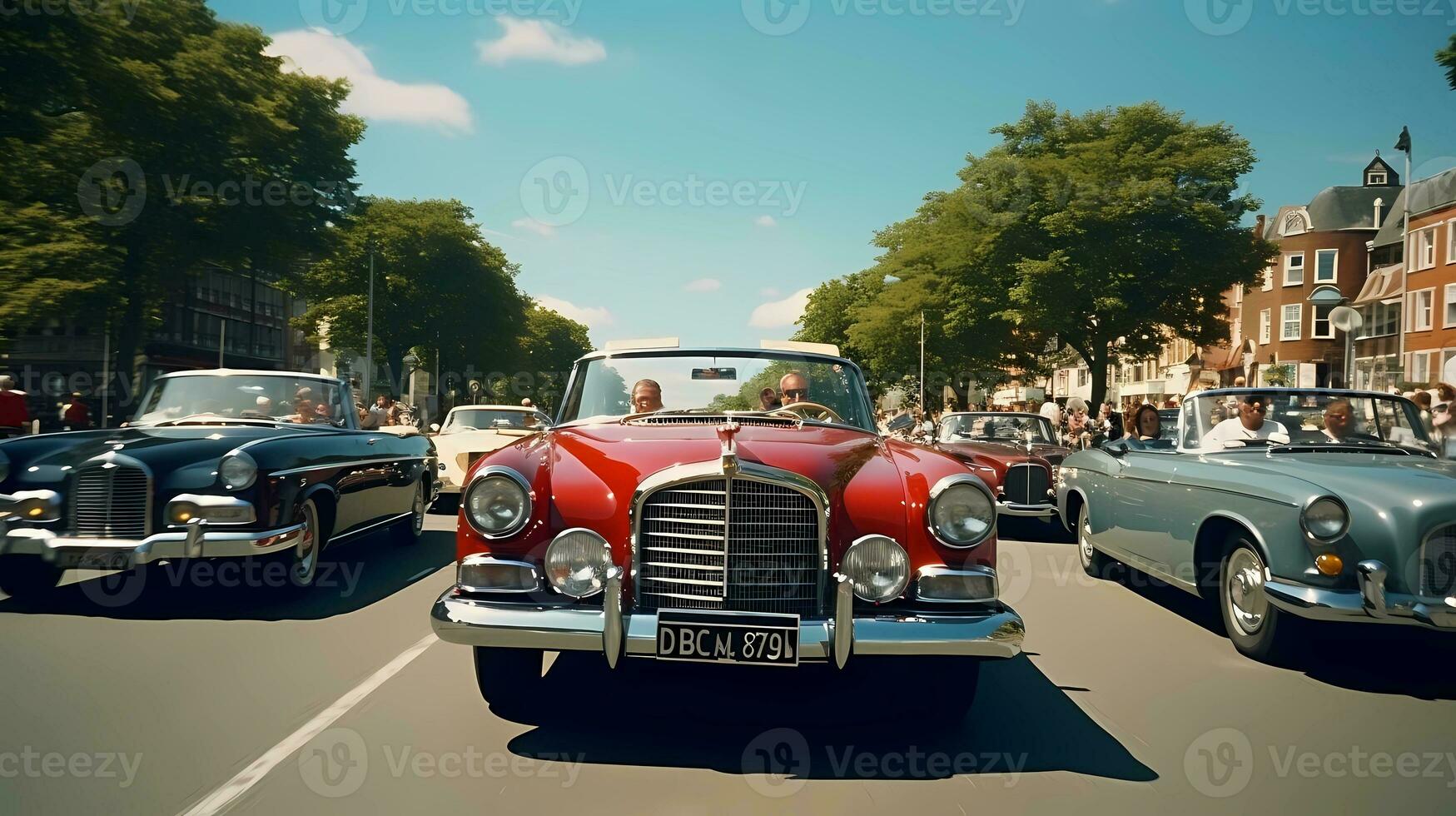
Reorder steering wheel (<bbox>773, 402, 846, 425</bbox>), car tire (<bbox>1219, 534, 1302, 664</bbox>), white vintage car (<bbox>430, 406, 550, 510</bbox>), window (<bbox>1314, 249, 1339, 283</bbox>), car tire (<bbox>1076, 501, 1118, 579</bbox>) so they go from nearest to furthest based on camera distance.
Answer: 1. steering wheel (<bbox>773, 402, 846, 425</bbox>)
2. car tire (<bbox>1219, 534, 1302, 664</bbox>)
3. car tire (<bbox>1076, 501, 1118, 579</bbox>)
4. white vintage car (<bbox>430, 406, 550, 510</bbox>)
5. window (<bbox>1314, 249, 1339, 283</bbox>)

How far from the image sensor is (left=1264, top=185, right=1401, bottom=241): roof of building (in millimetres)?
57375

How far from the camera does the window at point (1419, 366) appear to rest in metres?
44.8

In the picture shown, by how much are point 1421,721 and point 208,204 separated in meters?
27.0

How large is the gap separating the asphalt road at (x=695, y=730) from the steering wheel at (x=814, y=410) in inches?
54.2

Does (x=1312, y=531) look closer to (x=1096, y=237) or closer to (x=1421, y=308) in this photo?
(x=1096, y=237)

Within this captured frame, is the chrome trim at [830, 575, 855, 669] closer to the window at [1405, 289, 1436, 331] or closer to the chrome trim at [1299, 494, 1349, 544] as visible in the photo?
the chrome trim at [1299, 494, 1349, 544]

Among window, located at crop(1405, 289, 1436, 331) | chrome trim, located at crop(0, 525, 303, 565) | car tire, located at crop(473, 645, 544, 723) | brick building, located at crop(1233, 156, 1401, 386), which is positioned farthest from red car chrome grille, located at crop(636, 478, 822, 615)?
brick building, located at crop(1233, 156, 1401, 386)

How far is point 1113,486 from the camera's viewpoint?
8.54 m

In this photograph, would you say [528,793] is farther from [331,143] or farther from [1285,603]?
[331,143]

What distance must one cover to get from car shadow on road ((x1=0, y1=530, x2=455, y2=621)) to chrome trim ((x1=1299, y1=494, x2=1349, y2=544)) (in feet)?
19.4

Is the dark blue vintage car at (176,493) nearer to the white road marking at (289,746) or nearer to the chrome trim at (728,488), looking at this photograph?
the white road marking at (289,746)

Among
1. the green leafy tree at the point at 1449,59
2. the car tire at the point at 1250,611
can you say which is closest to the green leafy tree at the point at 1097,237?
the green leafy tree at the point at 1449,59

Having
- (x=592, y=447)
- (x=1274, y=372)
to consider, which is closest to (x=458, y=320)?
(x=1274, y=372)

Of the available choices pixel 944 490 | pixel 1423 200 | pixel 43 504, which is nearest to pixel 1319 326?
pixel 1423 200
